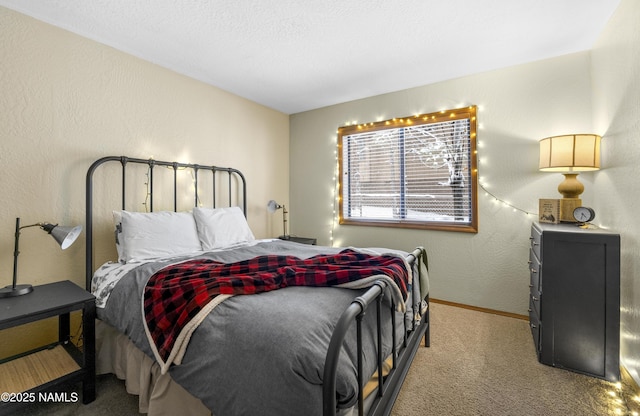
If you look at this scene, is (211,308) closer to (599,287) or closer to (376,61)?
(599,287)

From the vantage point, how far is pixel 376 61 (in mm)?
2662

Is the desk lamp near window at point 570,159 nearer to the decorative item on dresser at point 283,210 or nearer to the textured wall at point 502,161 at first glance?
the textured wall at point 502,161

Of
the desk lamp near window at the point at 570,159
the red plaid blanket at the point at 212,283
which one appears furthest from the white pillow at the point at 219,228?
the desk lamp near window at the point at 570,159

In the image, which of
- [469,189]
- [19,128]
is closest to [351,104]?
[469,189]

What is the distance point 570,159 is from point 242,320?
2.49 m

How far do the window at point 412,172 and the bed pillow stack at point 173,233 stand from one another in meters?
1.59

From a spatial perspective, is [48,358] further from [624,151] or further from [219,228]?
[624,151]

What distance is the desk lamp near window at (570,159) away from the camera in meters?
2.11

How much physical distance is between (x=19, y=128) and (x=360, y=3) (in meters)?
2.39

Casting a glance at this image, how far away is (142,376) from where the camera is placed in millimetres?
1519

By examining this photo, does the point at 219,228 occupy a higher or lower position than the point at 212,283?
higher

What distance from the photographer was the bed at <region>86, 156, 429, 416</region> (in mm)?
956

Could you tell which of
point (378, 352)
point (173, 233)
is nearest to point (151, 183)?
point (173, 233)

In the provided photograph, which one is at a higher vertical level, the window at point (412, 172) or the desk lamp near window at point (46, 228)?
the window at point (412, 172)
